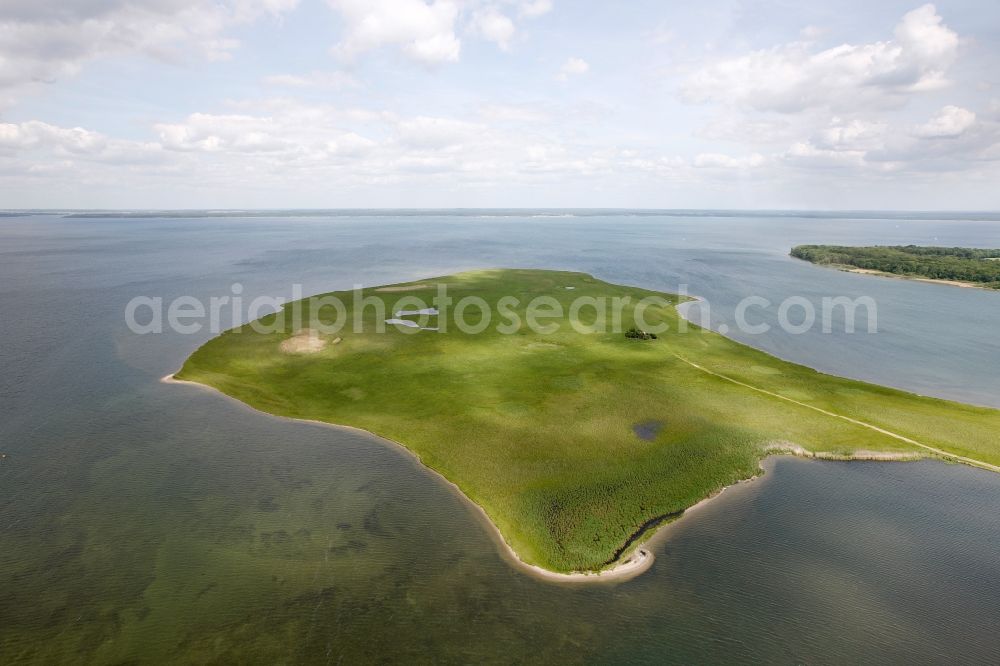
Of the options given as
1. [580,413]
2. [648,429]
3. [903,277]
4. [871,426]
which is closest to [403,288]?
[580,413]

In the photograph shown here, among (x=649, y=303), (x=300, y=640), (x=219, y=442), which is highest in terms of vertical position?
(x=649, y=303)

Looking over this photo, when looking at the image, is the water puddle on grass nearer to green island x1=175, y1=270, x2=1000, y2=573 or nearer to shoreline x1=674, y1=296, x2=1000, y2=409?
green island x1=175, y1=270, x2=1000, y2=573

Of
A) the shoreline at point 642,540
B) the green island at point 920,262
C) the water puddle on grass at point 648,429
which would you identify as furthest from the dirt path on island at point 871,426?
the green island at point 920,262

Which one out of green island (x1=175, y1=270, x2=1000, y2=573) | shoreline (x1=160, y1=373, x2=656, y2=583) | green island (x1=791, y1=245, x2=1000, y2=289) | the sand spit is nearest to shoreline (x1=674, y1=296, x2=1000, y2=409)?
green island (x1=175, y1=270, x2=1000, y2=573)

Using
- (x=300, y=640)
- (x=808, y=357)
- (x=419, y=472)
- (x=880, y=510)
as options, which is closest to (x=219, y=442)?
(x=419, y=472)

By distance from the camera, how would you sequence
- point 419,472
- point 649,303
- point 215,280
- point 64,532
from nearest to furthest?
point 64,532, point 419,472, point 649,303, point 215,280

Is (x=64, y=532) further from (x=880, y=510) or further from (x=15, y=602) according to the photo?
(x=880, y=510)

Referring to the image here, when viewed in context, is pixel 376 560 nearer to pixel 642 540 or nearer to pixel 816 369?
pixel 642 540

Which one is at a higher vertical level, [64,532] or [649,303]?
[649,303]
